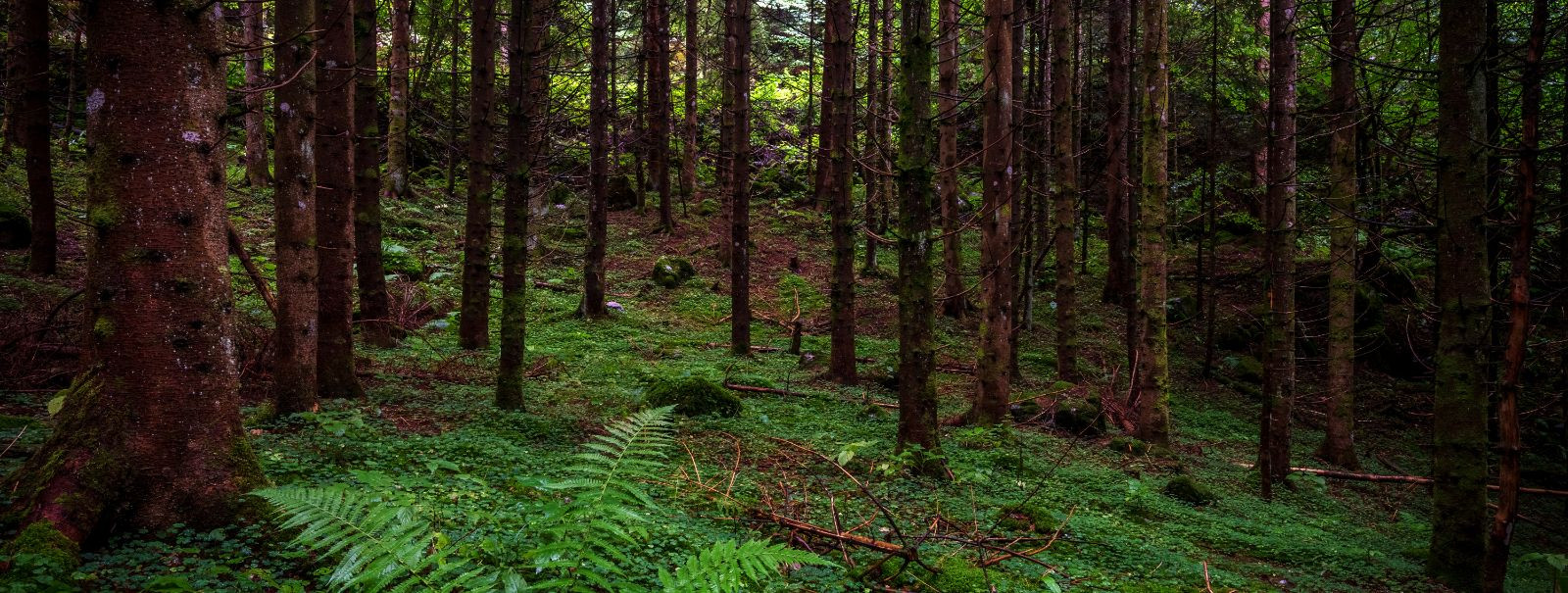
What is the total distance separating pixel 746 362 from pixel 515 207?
6.34m

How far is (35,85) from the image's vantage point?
366 inches

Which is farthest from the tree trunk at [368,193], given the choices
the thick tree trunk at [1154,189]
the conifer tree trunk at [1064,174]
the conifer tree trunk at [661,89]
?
the conifer tree trunk at [661,89]

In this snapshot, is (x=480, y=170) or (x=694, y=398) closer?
(x=694, y=398)

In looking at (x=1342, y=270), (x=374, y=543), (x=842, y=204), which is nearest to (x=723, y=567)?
(x=374, y=543)

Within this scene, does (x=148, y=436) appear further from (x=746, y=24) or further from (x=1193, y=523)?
(x=746, y=24)

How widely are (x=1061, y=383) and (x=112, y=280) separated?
11.6m

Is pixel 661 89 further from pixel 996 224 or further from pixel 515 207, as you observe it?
pixel 515 207

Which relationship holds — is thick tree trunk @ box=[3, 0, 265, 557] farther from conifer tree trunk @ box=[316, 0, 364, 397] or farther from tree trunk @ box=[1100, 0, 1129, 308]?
tree trunk @ box=[1100, 0, 1129, 308]

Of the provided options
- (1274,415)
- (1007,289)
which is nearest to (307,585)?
(1007,289)

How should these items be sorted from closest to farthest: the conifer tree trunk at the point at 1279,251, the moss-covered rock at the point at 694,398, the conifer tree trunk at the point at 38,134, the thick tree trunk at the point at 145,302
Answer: the thick tree trunk at the point at 145,302 < the conifer tree trunk at the point at 1279,251 < the moss-covered rock at the point at 694,398 < the conifer tree trunk at the point at 38,134

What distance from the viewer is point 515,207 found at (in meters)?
7.29

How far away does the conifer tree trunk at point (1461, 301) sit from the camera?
572 centimetres

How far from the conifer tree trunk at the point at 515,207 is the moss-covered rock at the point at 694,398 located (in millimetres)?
1616

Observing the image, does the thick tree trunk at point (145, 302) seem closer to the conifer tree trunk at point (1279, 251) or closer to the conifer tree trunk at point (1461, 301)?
the conifer tree trunk at point (1461, 301)
